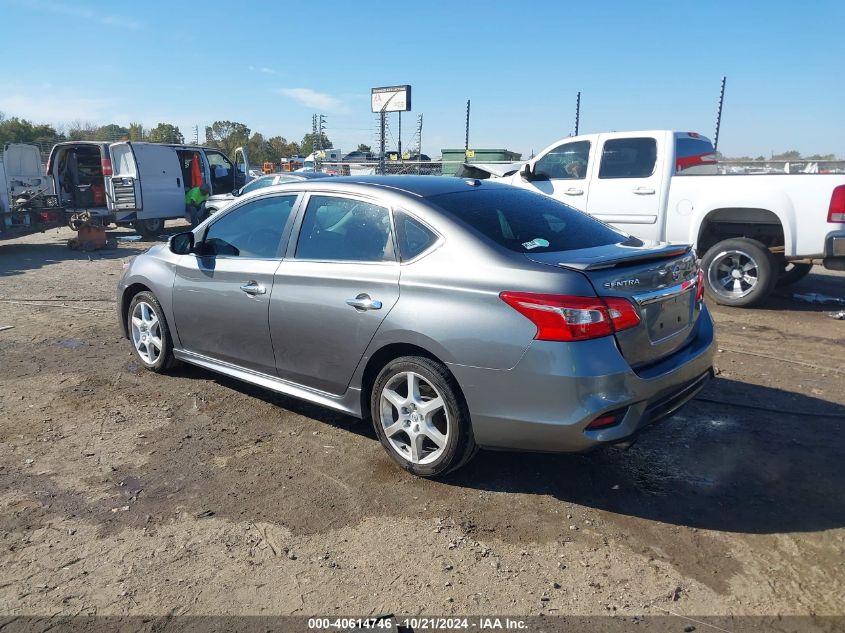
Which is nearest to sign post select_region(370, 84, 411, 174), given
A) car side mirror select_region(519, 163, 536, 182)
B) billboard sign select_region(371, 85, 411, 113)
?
billboard sign select_region(371, 85, 411, 113)

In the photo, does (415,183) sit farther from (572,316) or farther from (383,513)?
(383,513)

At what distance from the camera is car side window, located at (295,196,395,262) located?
381 centimetres

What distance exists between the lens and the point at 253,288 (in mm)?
4336

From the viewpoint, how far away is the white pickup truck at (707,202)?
6.98m

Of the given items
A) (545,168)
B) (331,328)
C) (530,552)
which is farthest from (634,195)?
(530,552)

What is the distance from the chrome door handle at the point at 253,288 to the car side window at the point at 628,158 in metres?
5.96

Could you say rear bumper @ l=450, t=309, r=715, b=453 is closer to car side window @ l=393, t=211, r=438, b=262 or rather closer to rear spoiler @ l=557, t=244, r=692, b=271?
rear spoiler @ l=557, t=244, r=692, b=271

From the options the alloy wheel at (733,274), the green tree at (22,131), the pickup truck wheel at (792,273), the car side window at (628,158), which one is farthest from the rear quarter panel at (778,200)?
the green tree at (22,131)

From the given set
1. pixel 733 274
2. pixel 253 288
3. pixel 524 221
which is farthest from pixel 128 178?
pixel 524 221

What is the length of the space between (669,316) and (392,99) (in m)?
26.3

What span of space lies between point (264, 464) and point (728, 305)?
6.25 metres

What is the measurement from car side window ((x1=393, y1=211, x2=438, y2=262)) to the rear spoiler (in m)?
0.77

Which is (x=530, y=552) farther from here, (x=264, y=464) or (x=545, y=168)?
(x=545, y=168)

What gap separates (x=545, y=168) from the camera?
9.43 metres
